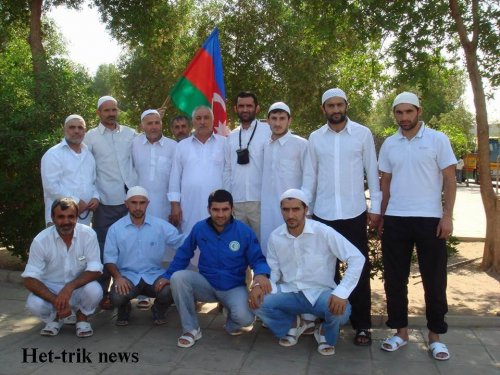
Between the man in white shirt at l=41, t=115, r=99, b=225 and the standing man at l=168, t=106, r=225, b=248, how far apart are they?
83cm

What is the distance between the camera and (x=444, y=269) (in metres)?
4.54

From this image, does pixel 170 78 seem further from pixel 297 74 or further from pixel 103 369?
pixel 103 369

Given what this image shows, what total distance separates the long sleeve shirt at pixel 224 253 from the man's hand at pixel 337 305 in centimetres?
67

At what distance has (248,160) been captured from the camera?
5.40 metres

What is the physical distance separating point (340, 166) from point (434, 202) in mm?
811

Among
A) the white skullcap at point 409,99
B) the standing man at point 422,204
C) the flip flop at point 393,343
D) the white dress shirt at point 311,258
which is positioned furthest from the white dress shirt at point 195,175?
the flip flop at point 393,343

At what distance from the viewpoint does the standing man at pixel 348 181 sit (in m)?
4.76

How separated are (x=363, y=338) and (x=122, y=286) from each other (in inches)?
84.9

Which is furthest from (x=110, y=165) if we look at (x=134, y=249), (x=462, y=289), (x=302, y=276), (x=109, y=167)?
(x=462, y=289)

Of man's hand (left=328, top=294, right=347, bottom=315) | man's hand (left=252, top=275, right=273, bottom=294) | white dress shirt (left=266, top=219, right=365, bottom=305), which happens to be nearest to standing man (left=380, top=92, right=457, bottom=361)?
white dress shirt (left=266, top=219, right=365, bottom=305)

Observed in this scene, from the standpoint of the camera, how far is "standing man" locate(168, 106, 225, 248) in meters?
Answer: 5.68

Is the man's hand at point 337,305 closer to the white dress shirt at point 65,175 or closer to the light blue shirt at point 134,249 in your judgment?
the light blue shirt at point 134,249

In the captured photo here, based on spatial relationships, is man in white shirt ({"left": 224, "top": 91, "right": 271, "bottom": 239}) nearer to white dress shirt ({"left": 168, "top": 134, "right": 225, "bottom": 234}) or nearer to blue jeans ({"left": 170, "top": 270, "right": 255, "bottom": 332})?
white dress shirt ({"left": 168, "top": 134, "right": 225, "bottom": 234})

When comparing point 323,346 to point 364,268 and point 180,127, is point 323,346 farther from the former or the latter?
point 180,127
